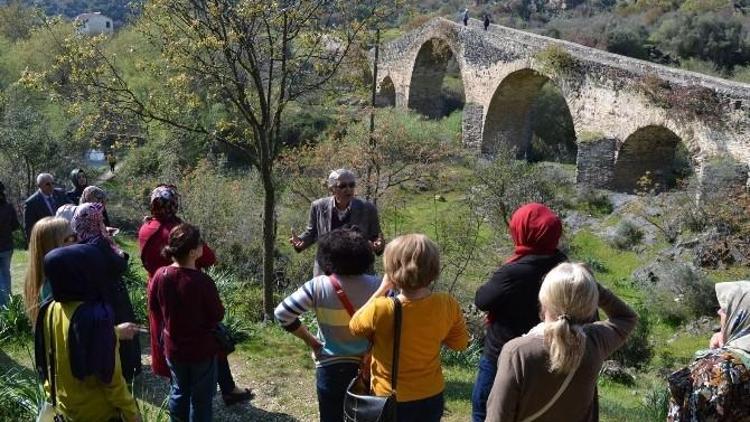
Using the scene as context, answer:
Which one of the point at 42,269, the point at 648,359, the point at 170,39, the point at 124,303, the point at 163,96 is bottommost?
the point at 648,359

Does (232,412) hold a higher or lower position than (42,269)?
lower

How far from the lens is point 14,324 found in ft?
19.9

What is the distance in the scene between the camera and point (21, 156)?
17125 millimetres

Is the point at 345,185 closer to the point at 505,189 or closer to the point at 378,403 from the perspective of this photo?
the point at 378,403

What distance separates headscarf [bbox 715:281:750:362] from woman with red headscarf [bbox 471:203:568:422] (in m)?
0.80

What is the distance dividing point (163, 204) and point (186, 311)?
98 cm

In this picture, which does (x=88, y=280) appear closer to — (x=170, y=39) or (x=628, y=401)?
(x=170, y=39)

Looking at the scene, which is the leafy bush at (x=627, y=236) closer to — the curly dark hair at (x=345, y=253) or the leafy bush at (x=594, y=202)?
the leafy bush at (x=594, y=202)

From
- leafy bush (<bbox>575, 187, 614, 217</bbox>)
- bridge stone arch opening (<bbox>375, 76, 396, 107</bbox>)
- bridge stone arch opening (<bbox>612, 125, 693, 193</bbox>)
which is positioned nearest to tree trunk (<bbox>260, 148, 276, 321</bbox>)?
bridge stone arch opening (<bbox>612, 125, 693, 193</bbox>)

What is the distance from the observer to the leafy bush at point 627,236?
15.9 m

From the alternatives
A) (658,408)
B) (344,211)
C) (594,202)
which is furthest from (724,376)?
(594,202)

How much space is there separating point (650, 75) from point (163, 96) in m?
11.5

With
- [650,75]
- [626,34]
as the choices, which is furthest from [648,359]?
[626,34]

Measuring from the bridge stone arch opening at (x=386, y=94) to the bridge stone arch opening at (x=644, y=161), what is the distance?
48.4ft
